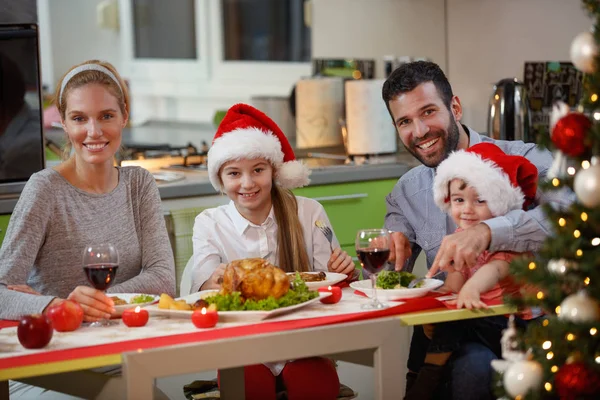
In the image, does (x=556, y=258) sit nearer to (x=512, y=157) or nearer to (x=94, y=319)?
(x=512, y=157)

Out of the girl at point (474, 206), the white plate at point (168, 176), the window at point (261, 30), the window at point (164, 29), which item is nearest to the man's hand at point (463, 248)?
the girl at point (474, 206)

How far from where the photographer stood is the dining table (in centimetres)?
202

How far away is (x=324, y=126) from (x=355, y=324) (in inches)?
104

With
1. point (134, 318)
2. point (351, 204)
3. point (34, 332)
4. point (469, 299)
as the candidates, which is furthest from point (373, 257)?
point (351, 204)

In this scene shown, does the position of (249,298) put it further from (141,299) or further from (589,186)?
(589,186)

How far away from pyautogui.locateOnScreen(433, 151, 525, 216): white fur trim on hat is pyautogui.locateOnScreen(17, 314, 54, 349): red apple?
111 centimetres

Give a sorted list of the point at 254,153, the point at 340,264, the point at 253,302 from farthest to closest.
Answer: the point at 254,153 < the point at 340,264 < the point at 253,302

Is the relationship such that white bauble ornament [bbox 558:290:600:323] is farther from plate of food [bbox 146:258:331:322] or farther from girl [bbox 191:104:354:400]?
girl [bbox 191:104:354:400]

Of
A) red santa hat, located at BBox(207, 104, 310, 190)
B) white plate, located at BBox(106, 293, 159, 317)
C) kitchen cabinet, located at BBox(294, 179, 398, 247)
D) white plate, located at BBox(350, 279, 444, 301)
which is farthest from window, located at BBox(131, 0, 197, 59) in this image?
white plate, located at BBox(350, 279, 444, 301)

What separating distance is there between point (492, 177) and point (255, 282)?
67 cm

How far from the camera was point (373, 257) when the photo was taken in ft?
7.78

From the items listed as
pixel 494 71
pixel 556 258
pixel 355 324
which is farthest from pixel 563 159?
pixel 494 71

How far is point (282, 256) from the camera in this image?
295cm

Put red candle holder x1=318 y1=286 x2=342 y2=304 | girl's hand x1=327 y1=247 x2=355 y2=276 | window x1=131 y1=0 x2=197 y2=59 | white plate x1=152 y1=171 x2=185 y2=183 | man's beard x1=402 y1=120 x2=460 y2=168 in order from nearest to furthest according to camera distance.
Answer: 1. red candle holder x1=318 y1=286 x2=342 y2=304
2. girl's hand x1=327 y1=247 x2=355 y2=276
3. man's beard x1=402 y1=120 x2=460 y2=168
4. white plate x1=152 y1=171 x2=185 y2=183
5. window x1=131 y1=0 x2=197 y2=59
